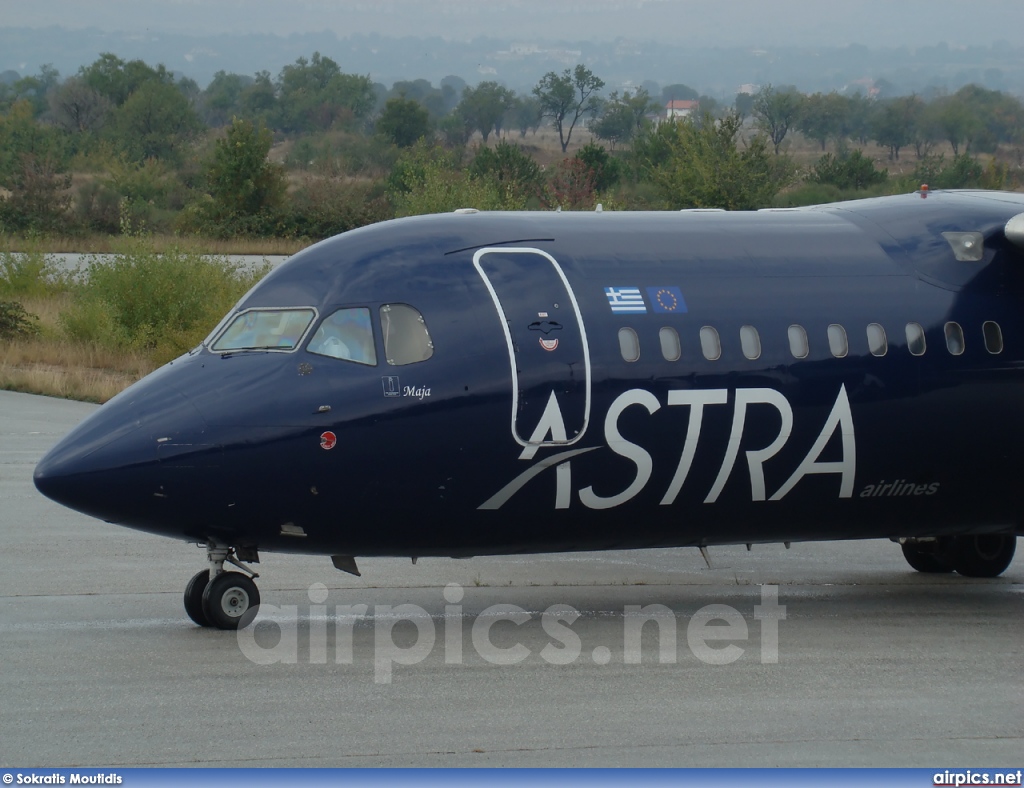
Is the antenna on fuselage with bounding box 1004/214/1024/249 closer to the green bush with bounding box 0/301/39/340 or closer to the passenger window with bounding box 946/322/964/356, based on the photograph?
the passenger window with bounding box 946/322/964/356

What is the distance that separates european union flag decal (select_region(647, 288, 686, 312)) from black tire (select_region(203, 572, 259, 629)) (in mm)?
4496

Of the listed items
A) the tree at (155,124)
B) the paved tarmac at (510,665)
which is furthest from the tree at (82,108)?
the paved tarmac at (510,665)

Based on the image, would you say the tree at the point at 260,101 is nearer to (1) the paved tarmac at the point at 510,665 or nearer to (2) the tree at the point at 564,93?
(2) the tree at the point at 564,93

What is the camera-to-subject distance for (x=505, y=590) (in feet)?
47.3

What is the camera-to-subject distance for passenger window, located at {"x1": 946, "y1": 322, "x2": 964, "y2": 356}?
13.1 m

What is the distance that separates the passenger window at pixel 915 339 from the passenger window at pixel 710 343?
198cm

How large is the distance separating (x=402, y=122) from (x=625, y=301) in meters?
101

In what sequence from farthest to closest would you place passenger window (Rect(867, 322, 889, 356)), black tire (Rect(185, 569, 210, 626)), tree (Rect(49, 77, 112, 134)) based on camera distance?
tree (Rect(49, 77, 112, 134)), passenger window (Rect(867, 322, 889, 356)), black tire (Rect(185, 569, 210, 626))

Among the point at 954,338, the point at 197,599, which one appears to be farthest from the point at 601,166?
the point at 197,599

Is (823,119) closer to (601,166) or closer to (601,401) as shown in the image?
(601,166)

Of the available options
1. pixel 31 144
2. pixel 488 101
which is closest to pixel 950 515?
pixel 31 144

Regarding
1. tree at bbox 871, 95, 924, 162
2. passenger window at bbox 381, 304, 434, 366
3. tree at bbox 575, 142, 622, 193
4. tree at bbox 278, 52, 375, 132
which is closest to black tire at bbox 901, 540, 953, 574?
passenger window at bbox 381, 304, 434, 366

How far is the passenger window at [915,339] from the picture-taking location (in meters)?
13.0

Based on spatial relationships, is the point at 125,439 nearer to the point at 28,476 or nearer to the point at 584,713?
the point at 584,713
